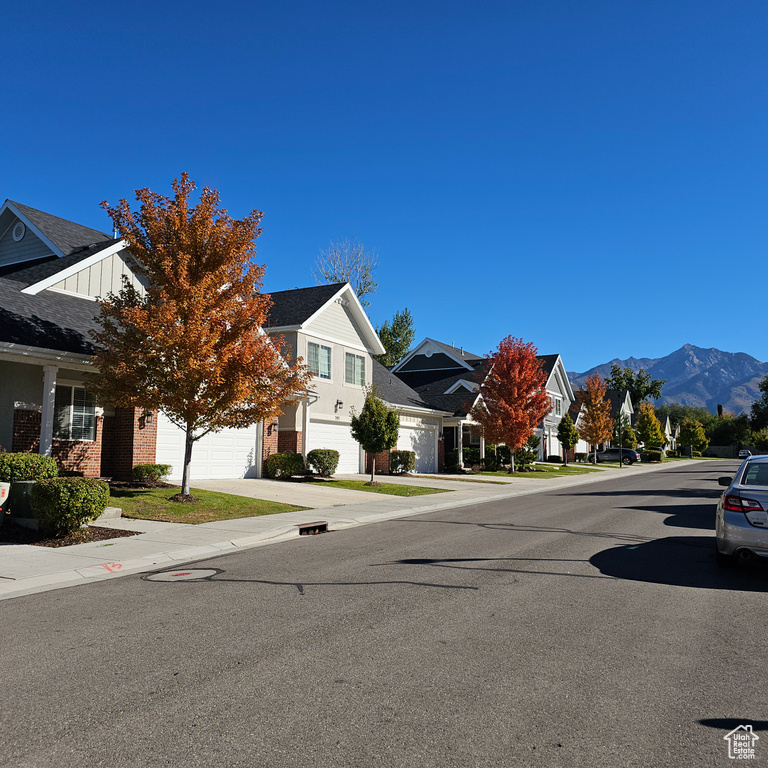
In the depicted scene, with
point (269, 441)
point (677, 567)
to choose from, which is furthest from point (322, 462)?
point (677, 567)

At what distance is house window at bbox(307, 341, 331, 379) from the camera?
2695cm

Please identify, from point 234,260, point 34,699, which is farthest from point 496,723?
point 234,260

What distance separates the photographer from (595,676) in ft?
15.7

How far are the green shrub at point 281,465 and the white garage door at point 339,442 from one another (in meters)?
2.06

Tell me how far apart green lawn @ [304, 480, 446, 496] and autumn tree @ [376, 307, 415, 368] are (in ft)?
135

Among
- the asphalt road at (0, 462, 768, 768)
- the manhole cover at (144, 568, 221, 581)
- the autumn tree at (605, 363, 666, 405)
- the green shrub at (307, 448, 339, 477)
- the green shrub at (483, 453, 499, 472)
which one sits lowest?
the manhole cover at (144, 568, 221, 581)

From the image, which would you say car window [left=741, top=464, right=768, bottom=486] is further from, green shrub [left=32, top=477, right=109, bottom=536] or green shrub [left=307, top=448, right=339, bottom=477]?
green shrub [left=307, top=448, right=339, bottom=477]

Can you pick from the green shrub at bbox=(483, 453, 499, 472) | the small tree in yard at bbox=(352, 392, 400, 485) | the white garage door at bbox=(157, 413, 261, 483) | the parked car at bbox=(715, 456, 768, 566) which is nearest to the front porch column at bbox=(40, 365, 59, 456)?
the white garage door at bbox=(157, 413, 261, 483)

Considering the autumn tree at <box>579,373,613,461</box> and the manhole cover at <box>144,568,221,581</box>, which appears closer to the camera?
the manhole cover at <box>144,568,221,581</box>

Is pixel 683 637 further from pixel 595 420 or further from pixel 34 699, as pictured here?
pixel 595 420

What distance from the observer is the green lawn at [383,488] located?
22.0 meters

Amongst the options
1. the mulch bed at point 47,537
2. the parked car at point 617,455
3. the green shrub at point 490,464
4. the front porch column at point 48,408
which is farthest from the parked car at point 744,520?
the parked car at point 617,455

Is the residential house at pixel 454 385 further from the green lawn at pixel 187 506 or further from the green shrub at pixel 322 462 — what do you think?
the green lawn at pixel 187 506

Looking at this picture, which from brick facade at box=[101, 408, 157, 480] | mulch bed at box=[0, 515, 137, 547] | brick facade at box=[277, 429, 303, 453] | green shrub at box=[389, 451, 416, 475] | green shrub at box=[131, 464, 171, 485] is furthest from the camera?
green shrub at box=[389, 451, 416, 475]
